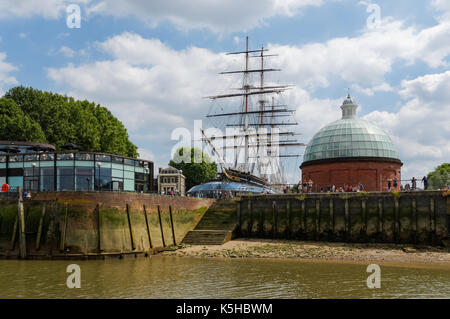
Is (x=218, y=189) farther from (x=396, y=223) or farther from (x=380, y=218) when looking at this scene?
(x=396, y=223)

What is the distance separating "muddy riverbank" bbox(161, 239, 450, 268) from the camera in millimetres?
34125

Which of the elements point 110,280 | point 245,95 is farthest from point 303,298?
point 245,95

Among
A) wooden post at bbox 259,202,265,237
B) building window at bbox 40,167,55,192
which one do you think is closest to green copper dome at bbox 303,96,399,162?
wooden post at bbox 259,202,265,237

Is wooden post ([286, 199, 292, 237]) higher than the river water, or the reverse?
wooden post ([286, 199, 292, 237])

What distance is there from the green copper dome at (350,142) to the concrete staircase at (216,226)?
18.1 metres

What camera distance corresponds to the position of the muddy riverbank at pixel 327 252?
1344 inches

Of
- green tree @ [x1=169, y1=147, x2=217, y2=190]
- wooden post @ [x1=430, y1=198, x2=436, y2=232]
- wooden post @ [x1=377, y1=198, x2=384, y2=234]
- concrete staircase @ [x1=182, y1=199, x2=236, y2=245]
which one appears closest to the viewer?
wooden post @ [x1=430, y1=198, x2=436, y2=232]

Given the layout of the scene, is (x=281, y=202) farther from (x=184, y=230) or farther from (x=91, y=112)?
(x=91, y=112)

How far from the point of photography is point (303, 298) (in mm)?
20297

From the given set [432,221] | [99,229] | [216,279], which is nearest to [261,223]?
[432,221]

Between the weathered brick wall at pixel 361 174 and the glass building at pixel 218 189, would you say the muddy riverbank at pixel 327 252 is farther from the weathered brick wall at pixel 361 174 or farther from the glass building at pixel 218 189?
the weathered brick wall at pixel 361 174

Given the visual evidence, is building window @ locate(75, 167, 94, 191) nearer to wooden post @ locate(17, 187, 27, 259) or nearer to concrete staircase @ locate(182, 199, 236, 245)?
wooden post @ locate(17, 187, 27, 259)

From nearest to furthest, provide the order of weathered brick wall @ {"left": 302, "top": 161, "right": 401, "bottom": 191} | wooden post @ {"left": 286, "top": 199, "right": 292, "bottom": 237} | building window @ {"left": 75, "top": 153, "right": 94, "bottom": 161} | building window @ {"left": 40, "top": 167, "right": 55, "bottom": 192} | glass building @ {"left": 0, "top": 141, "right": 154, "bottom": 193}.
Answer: glass building @ {"left": 0, "top": 141, "right": 154, "bottom": 193}
building window @ {"left": 75, "top": 153, "right": 94, "bottom": 161}
building window @ {"left": 40, "top": 167, "right": 55, "bottom": 192}
wooden post @ {"left": 286, "top": 199, "right": 292, "bottom": 237}
weathered brick wall @ {"left": 302, "top": 161, "right": 401, "bottom": 191}

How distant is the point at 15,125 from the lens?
57.6 metres
